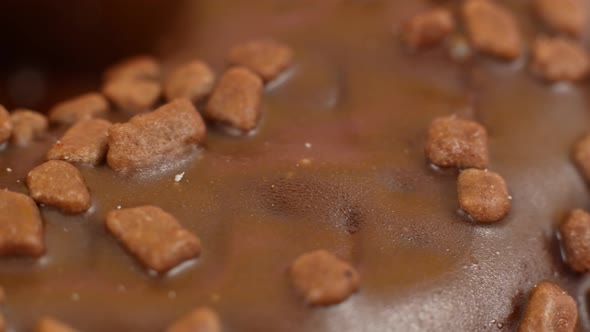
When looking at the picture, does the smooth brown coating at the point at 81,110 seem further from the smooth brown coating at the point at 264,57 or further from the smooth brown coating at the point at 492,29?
the smooth brown coating at the point at 492,29

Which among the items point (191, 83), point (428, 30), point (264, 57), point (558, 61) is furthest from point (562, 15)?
point (191, 83)

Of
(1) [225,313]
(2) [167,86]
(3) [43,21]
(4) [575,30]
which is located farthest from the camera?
(3) [43,21]

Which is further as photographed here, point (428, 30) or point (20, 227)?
point (428, 30)

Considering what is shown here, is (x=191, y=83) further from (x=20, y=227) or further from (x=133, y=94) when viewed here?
(x=20, y=227)

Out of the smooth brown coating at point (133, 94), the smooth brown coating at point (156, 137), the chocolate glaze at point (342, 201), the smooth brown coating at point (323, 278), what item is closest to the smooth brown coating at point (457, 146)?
the chocolate glaze at point (342, 201)

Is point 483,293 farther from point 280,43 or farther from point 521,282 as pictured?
point 280,43

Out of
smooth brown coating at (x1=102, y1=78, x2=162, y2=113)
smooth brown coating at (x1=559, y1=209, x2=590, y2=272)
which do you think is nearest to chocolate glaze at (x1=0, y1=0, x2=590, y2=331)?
smooth brown coating at (x1=559, y1=209, x2=590, y2=272)

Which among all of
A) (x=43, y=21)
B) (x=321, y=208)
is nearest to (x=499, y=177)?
(x=321, y=208)
